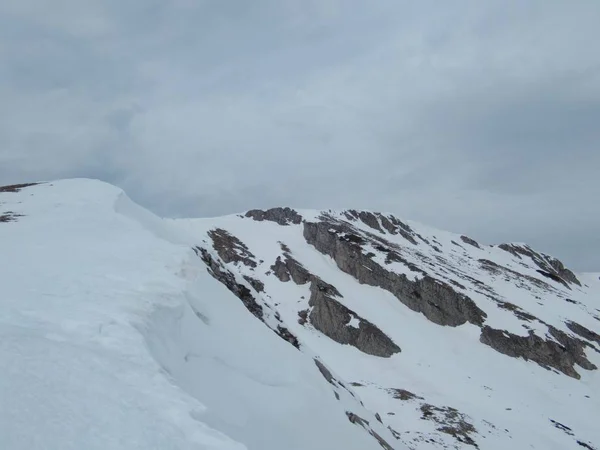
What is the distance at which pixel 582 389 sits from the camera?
133 ft

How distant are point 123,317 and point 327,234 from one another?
5908 centimetres

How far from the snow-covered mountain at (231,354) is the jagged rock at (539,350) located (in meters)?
0.14

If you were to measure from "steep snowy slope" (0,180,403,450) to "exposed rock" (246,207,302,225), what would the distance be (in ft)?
234

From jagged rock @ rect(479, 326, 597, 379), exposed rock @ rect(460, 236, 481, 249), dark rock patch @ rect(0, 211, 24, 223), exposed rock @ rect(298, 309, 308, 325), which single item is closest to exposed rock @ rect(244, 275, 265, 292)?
exposed rock @ rect(298, 309, 308, 325)

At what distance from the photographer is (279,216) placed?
297 ft

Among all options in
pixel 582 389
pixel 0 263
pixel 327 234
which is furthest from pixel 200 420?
pixel 327 234

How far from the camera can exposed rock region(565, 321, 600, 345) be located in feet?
174

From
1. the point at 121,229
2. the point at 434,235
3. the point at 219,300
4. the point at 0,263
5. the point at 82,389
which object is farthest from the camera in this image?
the point at 434,235

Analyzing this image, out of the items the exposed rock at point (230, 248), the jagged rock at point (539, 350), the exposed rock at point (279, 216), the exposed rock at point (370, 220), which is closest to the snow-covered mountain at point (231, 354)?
the jagged rock at point (539, 350)

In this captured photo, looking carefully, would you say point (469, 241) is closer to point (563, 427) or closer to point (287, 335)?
point (563, 427)

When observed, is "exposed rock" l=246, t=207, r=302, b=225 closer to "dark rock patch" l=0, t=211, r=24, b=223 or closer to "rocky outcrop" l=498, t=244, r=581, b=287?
"dark rock patch" l=0, t=211, r=24, b=223

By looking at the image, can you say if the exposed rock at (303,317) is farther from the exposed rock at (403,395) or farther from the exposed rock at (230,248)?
the exposed rock at (403,395)

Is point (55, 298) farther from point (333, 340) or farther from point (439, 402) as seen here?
point (333, 340)

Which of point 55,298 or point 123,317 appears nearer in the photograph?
point 123,317
